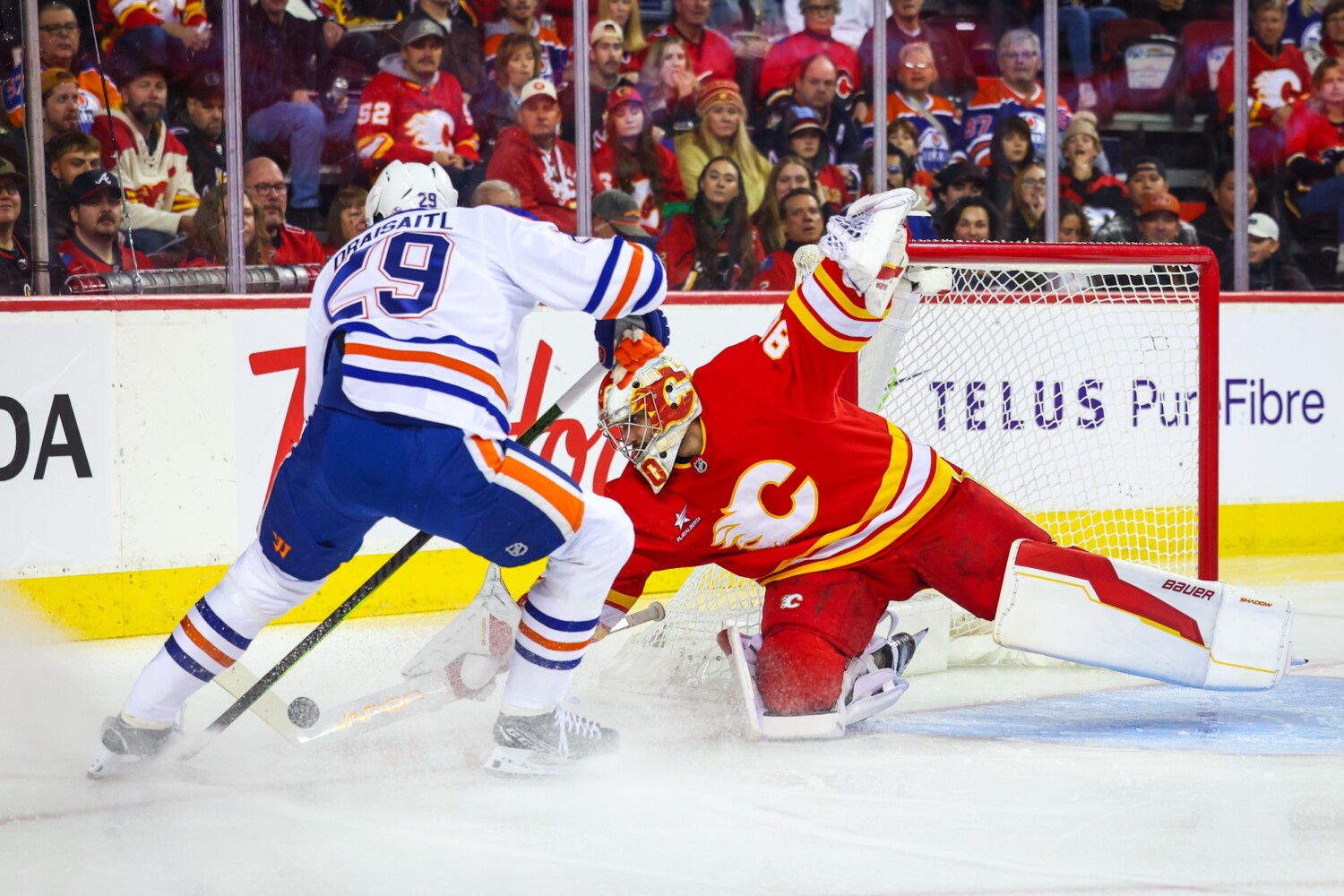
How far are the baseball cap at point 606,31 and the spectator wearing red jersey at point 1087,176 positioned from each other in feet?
5.09

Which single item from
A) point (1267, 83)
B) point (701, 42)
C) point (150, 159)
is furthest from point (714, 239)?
point (1267, 83)

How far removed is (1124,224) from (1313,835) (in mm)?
3534

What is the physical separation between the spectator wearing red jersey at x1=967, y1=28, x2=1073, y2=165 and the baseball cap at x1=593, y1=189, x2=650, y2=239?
4.04 feet

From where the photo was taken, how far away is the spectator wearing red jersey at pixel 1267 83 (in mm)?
5219

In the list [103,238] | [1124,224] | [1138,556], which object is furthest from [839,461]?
[1124,224]

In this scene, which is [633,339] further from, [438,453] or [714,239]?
[714,239]

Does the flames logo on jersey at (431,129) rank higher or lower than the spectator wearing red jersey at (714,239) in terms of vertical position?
higher

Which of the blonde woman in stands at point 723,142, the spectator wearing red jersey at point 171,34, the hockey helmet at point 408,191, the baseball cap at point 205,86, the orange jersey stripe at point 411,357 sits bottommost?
the orange jersey stripe at point 411,357

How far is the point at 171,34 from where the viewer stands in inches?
159

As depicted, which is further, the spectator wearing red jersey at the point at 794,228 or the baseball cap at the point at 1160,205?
the baseball cap at the point at 1160,205

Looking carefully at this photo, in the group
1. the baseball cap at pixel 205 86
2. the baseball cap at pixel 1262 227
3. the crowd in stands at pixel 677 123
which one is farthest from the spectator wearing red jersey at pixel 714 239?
the baseball cap at pixel 1262 227

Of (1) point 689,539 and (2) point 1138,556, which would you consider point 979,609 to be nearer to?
(1) point 689,539

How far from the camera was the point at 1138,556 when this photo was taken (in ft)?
13.0

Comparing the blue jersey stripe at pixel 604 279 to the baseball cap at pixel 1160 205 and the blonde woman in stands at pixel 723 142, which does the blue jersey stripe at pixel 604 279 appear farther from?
the baseball cap at pixel 1160 205
